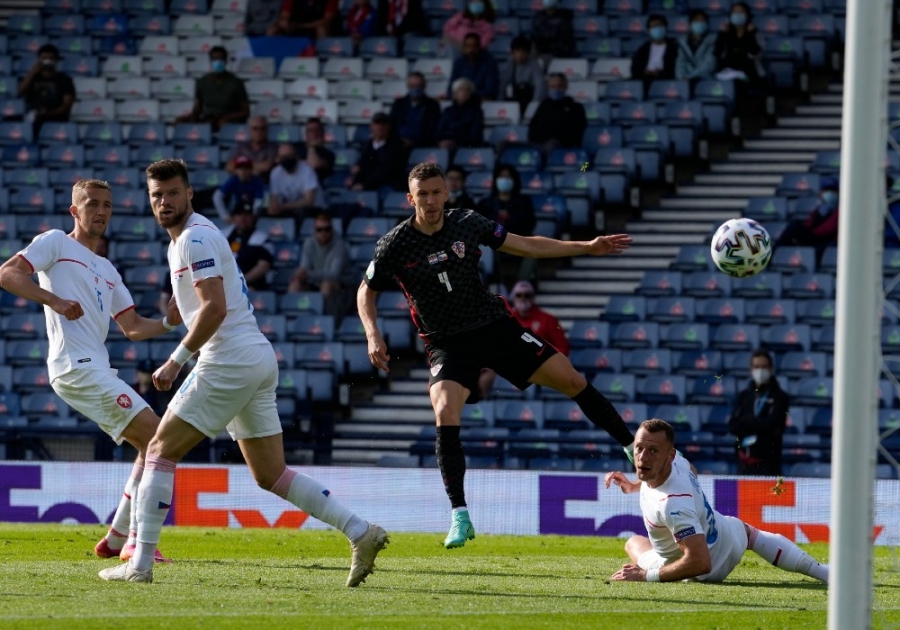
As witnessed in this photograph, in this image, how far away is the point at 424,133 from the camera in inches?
794

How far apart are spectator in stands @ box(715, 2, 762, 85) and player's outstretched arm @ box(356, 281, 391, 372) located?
12078 millimetres

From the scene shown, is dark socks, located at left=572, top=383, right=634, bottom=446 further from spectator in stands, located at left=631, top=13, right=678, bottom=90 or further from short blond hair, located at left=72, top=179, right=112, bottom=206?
spectator in stands, located at left=631, top=13, right=678, bottom=90

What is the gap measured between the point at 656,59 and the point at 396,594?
1394 cm

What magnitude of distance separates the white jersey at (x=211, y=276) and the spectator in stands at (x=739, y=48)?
44.1 feet

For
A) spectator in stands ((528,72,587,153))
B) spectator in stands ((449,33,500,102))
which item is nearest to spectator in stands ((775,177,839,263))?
spectator in stands ((528,72,587,153))

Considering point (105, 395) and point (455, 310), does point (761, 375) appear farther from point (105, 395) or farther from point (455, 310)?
point (105, 395)

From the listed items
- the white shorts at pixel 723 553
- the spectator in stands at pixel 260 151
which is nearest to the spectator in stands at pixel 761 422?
the white shorts at pixel 723 553

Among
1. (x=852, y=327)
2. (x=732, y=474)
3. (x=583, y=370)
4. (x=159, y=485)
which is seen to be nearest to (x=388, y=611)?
(x=159, y=485)

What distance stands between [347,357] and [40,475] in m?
4.10

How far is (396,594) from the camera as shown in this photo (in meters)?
7.93

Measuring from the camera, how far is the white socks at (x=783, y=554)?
8.98m

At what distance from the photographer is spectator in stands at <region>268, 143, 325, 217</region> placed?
19.7 metres

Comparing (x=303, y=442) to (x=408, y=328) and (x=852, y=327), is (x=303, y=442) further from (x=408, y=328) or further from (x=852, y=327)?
(x=852, y=327)

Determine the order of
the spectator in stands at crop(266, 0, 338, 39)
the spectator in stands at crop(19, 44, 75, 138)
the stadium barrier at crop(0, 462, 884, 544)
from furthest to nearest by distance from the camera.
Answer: the spectator in stands at crop(266, 0, 338, 39), the spectator in stands at crop(19, 44, 75, 138), the stadium barrier at crop(0, 462, 884, 544)
